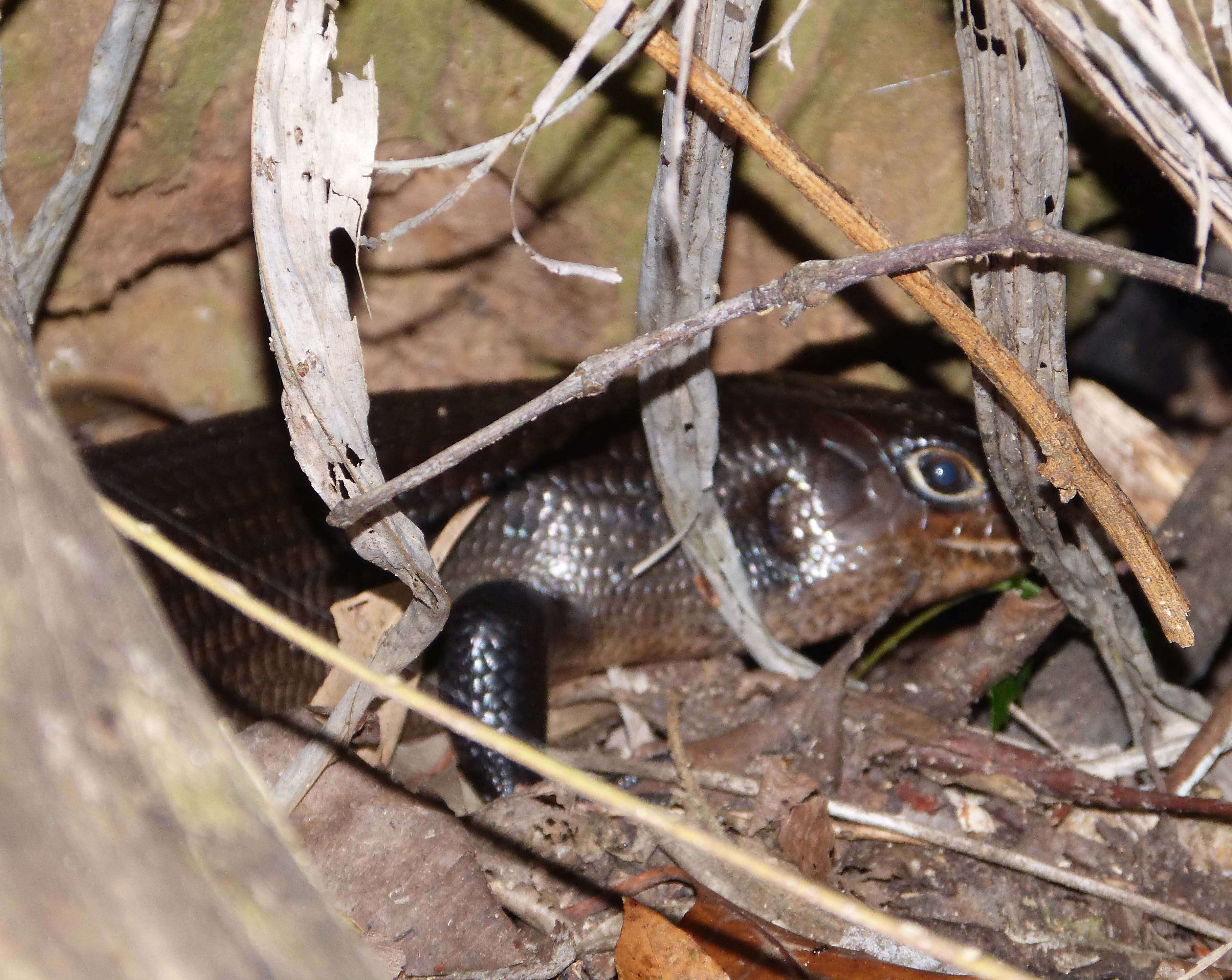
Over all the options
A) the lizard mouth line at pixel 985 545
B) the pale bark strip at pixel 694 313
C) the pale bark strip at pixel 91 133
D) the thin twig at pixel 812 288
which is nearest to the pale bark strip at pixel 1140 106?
the thin twig at pixel 812 288

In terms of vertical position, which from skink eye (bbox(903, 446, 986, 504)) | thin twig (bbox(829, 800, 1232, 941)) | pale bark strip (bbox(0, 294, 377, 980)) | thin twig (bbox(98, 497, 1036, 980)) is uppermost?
pale bark strip (bbox(0, 294, 377, 980))

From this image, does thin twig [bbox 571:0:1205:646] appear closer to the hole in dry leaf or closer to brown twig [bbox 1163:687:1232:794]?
brown twig [bbox 1163:687:1232:794]

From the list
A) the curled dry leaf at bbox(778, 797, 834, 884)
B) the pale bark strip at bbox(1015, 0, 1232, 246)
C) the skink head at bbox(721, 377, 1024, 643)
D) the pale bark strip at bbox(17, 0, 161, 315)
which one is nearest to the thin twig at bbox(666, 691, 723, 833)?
the curled dry leaf at bbox(778, 797, 834, 884)

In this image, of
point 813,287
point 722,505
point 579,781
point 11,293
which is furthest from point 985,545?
point 11,293

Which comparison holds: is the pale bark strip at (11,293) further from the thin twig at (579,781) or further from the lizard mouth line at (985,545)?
the lizard mouth line at (985,545)

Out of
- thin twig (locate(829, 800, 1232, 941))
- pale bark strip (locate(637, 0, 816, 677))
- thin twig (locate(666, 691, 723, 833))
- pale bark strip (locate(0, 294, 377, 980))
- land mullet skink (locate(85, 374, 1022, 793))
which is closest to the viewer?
pale bark strip (locate(0, 294, 377, 980))

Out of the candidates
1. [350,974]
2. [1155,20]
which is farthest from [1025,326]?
[350,974]
